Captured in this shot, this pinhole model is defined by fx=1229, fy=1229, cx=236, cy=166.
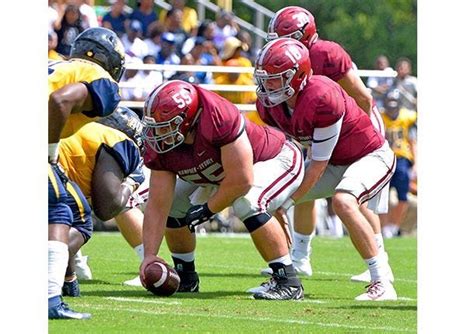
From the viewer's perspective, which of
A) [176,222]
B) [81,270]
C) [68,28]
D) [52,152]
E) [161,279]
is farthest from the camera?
[68,28]

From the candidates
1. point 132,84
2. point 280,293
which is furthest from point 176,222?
point 132,84

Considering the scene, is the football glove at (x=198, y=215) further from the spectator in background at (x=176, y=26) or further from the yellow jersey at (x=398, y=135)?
the yellow jersey at (x=398, y=135)

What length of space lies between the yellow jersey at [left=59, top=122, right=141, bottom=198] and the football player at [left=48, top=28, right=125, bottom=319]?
4.28 ft

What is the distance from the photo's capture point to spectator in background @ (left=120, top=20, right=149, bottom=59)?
1631 centimetres

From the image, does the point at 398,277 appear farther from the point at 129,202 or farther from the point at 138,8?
the point at 138,8

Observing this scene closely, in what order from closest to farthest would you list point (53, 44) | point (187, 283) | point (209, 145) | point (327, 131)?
1. point (209, 145)
2. point (327, 131)
3. point (187, 283)
4. point (53, 44)

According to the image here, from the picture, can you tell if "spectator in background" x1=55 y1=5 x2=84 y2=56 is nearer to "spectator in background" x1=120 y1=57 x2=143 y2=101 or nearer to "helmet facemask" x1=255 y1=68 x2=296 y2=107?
"spectator in background" x1=120 y1=57 x2=143 y2=101

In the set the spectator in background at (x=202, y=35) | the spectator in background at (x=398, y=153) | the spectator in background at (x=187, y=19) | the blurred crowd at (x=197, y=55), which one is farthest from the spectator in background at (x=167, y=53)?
the spectator in background at (x=398, y=153)

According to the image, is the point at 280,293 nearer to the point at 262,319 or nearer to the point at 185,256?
the point at 185,256

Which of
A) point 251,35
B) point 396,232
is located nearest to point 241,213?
point 396,232

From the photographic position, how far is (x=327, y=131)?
8.22 m

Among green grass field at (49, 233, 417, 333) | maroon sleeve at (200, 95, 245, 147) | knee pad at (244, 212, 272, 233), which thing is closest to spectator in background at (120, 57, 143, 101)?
green grass field at (49, 233, 417, 333)

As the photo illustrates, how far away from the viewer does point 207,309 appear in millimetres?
7270

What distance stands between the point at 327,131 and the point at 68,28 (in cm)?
728
